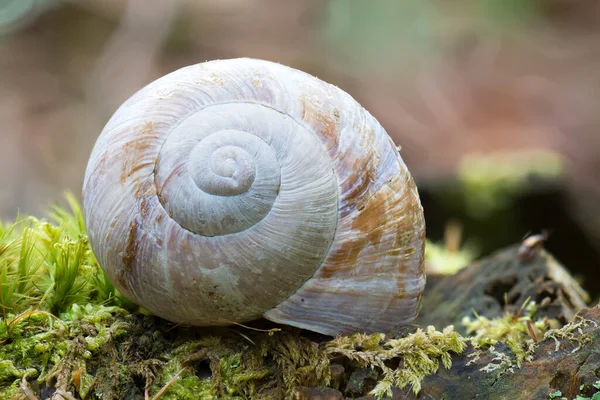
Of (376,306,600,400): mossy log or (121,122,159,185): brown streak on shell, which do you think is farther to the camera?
(121,122,159,185): brown streak on shell

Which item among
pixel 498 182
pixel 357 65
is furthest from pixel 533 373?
pixel 357 65

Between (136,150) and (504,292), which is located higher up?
(136,150)

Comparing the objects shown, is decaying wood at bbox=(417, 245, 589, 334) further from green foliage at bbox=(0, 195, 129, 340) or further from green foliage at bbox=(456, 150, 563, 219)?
green foliage at bbox=(456, 150, 563, 219)

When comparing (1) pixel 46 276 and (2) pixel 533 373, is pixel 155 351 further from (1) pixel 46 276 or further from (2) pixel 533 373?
(2) pixel 533 373

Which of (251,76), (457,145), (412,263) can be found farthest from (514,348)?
(457,145)

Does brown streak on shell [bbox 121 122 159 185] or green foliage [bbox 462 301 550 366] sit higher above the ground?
brown streak on shell [bbox 121 122 159 185]

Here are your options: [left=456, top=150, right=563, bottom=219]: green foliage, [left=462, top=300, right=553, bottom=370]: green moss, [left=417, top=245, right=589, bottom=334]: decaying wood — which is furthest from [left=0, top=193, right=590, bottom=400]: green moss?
[left=456, top=150, right=563, bottom=219]: green foliage

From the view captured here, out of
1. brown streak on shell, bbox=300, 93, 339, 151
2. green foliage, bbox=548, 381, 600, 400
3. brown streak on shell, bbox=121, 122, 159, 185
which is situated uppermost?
brown streak on shell, bbox=300, 93, 339, 151
